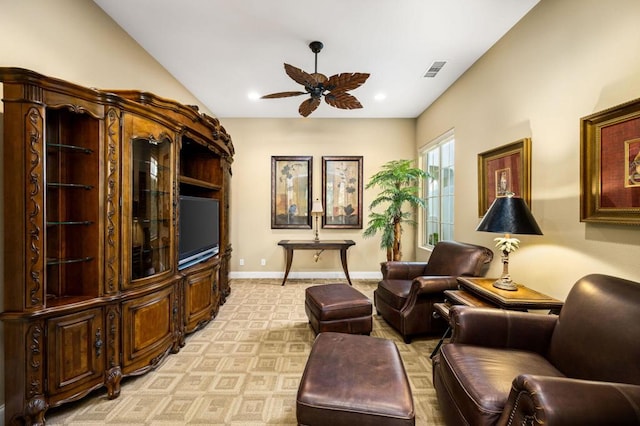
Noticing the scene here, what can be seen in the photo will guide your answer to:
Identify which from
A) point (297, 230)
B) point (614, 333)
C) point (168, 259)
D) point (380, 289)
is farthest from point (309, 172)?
point (614, 333)

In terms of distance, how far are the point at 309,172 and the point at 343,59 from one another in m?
2.24

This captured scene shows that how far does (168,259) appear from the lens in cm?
242

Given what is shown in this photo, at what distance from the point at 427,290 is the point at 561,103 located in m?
1.83

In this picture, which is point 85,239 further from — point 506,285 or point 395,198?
point 395,198

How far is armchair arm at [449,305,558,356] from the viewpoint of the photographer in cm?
165

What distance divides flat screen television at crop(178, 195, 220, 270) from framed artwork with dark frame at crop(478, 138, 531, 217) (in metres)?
3.03

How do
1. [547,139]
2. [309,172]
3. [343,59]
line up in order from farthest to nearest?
[309,172], [343,59], [547,139]

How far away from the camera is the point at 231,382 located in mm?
2113

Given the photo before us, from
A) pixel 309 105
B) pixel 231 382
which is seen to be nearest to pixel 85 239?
pixel 231 382

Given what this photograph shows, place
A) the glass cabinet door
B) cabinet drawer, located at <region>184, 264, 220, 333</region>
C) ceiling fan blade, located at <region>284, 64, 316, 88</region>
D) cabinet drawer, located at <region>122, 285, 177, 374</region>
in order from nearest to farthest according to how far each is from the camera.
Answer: cabinet drawer, located at <region>122, 285, 177, 374</region> < the glass cabinet door < ceiling fan blade, located at <region>284, 64, 316, 88</region> < cabinet drawer, located at <region>184, 264, 220, 333</region>

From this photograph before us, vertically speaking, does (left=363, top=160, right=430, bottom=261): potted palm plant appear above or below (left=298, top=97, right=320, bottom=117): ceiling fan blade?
below

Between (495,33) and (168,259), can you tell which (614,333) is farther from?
(168,259)

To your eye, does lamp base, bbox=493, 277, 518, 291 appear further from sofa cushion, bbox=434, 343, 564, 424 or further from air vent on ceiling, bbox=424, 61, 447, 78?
air vent on ceiling, bbox=424, 61, 447, 78

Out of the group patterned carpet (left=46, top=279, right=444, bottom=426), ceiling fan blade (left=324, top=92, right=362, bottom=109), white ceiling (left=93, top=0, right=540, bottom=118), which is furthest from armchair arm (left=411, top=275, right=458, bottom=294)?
white ceiling (left=93, top=0, right=540, bottom=118)
